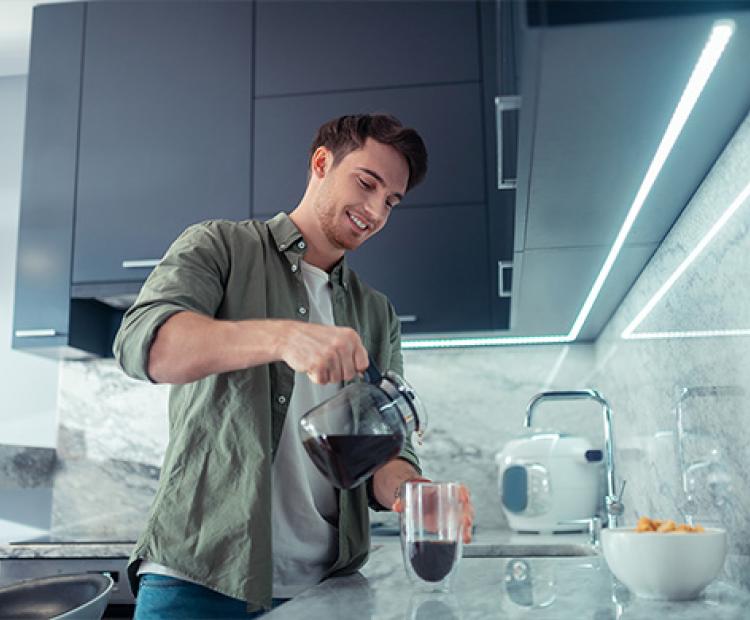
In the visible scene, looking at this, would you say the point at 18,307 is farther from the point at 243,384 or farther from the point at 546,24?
the point at 546,24

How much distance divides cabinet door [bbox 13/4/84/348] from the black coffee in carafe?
1845 millimetres

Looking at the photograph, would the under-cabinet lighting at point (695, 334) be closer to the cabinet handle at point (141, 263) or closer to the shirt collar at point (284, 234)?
the shirt collar at point (284, 234)

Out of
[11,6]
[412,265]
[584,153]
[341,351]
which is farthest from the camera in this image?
[11,6]

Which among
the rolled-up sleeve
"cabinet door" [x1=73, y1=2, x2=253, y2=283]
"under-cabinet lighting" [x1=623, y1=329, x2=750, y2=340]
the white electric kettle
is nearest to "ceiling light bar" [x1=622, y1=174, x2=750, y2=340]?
"under-cabinet lighting" [x1=623, y1=329, x2=750, y2=340]

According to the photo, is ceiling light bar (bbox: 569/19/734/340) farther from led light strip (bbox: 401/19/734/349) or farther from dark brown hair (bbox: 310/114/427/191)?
dark brown hair (bbox: 310/114/427/191)

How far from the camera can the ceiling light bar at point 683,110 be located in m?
0.90

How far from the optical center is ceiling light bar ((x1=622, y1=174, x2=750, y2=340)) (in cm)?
120

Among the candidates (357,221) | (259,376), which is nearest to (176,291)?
(259,376)

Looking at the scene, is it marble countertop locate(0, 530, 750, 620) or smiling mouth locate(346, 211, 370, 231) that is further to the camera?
smiling mouth locate(346, 211, 370, 231)

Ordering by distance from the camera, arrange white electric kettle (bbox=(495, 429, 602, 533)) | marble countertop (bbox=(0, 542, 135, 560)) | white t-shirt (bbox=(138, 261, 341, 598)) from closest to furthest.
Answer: white t-shirt (bbox=(138, 261, 341, 598)), marble countertop (bbox=(0, 542, 135, 560)), white electric kettle (bbox=(495, 429, 602, 533))

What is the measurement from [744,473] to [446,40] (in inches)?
73.4

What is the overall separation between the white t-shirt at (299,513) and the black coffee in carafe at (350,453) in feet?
0.95

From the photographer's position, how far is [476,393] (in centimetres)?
288

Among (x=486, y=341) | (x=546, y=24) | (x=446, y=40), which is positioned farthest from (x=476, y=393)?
(x=546, y=24)
